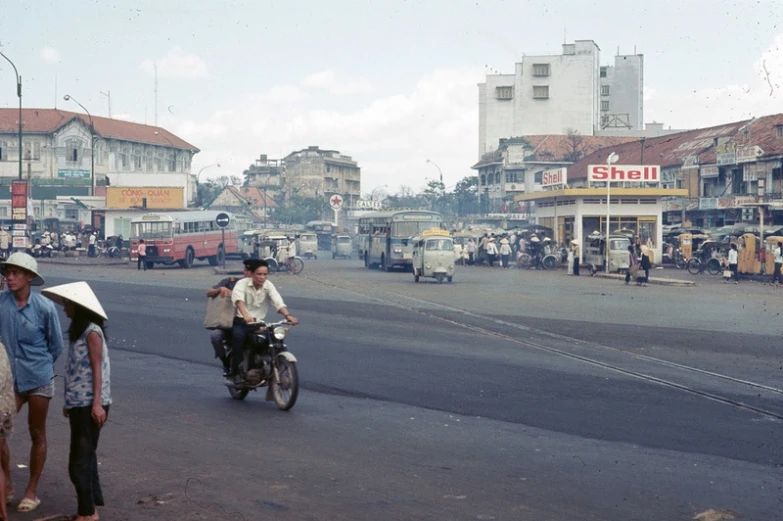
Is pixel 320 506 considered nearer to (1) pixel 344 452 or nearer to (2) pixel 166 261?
(1) pixel 344 452

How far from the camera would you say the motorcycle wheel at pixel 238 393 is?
10.9 m

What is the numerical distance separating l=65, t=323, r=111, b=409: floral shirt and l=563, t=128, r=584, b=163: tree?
291 feet

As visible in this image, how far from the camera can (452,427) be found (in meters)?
9.27

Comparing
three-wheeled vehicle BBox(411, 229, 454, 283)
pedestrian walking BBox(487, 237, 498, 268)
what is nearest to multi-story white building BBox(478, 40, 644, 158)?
pedestrian walking BBox(487, 237, 498, 268)

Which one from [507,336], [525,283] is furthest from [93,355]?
[525,283]

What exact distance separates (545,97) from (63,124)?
47456 mm

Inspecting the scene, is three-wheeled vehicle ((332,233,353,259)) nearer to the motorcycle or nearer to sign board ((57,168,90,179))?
sign board ((57,168,90,179))

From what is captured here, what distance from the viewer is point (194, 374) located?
1313cm

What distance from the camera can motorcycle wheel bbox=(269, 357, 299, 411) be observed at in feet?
33.0

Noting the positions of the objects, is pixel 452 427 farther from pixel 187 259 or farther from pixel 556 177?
pixel 556 177

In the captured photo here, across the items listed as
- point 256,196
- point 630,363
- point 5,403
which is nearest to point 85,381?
point 5,403

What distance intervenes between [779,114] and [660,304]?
43.6 meters

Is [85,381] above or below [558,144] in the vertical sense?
below

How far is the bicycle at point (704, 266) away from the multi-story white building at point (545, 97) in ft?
189
